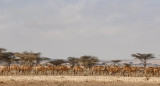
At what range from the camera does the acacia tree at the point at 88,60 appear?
62.9 metres

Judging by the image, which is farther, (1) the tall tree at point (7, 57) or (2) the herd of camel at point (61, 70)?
(1) the tall tree at point (7, 57)

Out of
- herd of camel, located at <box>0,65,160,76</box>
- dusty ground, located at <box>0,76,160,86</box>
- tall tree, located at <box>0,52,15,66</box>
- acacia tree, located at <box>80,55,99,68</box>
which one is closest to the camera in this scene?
dusty ground, located at <box>0,76,160,86</box>

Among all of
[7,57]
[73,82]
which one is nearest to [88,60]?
→ [7,57]

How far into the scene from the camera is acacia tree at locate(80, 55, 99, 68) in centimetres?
6291

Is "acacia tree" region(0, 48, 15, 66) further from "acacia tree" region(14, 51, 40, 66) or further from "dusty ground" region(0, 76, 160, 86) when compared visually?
"dusty ground" region(0, 76, 160, 86)

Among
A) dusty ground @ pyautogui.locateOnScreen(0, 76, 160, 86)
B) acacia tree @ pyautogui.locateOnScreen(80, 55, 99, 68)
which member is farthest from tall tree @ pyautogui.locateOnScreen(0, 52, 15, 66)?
dusty ground @ pyautogui.locateOnScreen(0, 76, 160, 86)

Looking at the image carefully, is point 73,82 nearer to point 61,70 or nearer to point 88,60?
point 61,70

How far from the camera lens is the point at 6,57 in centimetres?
6612

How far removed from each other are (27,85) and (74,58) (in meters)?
49.3

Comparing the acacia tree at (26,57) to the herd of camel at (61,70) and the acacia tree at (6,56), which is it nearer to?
the acacia tree at (6,56)

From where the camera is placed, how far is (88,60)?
63844 mm

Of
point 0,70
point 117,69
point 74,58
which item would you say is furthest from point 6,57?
point 117,69

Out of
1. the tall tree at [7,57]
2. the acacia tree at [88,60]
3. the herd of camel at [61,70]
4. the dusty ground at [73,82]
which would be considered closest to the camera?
the dusty ground at [73,82]

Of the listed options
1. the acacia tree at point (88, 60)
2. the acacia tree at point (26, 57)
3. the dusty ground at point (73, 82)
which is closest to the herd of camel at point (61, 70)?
the dusty ground at point (73, 82)
